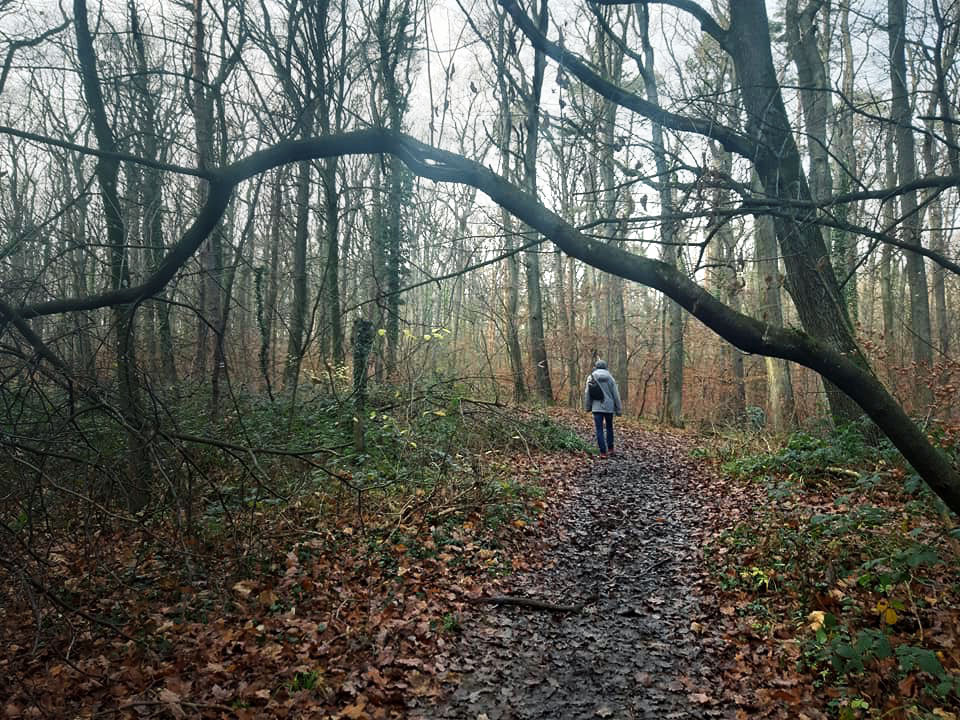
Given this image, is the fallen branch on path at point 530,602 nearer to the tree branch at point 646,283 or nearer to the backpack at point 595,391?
the tree branch at point 646,283

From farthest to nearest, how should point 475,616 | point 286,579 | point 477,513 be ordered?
point 477,513
point 286,579
point 475,616

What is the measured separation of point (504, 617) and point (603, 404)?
636 cm

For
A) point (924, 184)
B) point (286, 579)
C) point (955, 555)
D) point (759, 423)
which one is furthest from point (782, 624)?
point (759, 423)

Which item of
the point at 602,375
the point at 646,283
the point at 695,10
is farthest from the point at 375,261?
the point at 646,283

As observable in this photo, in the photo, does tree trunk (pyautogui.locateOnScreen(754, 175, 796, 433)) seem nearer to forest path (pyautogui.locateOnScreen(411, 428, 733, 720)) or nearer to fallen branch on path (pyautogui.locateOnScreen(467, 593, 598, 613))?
forest path (pyautogui.locateOnScreen(411, 428, 733, 720))

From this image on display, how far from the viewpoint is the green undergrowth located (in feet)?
11.8

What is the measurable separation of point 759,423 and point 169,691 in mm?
12788

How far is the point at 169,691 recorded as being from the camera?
3.96 meters

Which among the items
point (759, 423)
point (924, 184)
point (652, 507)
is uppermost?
point (924, 184)

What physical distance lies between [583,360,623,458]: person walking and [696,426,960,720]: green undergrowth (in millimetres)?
3731

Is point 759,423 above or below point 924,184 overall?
below

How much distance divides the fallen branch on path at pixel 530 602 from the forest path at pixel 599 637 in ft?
0.15

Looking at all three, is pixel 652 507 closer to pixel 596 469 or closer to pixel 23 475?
pixel 596 469

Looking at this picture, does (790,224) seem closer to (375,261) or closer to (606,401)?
(606,401)
